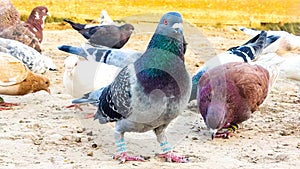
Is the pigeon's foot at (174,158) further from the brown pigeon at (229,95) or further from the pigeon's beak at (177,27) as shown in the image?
the pigeon's beak at (177,27)

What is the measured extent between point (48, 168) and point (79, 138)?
73 centimetres

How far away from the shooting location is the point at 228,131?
4492 mm

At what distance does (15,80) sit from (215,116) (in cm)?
201

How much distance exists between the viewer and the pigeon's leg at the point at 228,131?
14.6 feet

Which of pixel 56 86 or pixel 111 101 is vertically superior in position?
pixel 111 101

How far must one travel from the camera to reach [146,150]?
13.3 feet

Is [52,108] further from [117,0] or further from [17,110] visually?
[117,0]

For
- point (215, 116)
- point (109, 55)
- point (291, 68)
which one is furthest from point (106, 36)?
point (215, 116)

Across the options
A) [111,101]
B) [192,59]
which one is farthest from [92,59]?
[192,59]

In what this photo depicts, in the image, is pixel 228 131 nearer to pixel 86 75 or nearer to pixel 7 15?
pixel 86 75

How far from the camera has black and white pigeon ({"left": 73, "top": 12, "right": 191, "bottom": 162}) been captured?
3.39 m

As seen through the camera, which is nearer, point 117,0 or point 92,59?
point 92,59

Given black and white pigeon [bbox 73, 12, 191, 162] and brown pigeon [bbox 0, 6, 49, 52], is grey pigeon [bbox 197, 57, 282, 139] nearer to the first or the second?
black and white pigeon [bbox 73, 12, 191, 162]

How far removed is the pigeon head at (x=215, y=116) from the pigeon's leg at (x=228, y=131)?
0.18m
